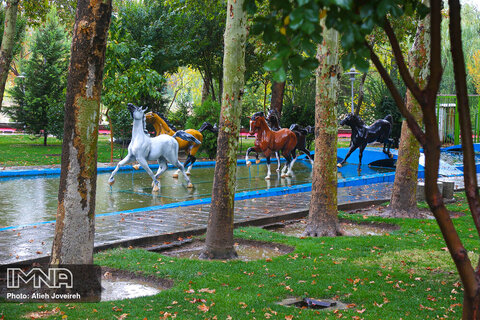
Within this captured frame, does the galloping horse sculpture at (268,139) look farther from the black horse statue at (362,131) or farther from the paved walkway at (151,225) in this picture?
the paved walkway at (151,225)

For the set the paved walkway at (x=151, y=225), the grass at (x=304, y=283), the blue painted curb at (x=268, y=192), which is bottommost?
the grass at (x=304, y=283)

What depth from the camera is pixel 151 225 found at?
9.38m

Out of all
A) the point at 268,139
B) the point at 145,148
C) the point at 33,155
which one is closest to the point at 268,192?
the point at 145,148

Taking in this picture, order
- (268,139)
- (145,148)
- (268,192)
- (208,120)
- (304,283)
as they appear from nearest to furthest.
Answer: (304,283) < (268,192) < (145,148) < (268,139) < (208,120)

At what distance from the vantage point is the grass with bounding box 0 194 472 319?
523 cm

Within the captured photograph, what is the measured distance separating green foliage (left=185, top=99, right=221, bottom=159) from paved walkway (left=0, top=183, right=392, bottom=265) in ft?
34.9

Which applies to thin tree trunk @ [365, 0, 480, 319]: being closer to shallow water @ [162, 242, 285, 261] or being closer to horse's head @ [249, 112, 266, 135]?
shallow water @ [162, 242, 285, 261]

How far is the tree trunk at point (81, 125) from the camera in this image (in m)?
5.18

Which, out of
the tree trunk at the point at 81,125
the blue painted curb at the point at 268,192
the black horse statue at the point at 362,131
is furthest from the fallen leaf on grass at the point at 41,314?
the black horse statue at the point at 362,131

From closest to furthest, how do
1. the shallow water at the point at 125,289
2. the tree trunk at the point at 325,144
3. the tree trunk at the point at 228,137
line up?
the shallow water at the point at 125,289
the tree trunk at the point at 228,137
the tree trunk at the point at 325,144

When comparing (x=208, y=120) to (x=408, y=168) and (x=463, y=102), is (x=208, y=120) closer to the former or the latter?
(x=408, y=168)

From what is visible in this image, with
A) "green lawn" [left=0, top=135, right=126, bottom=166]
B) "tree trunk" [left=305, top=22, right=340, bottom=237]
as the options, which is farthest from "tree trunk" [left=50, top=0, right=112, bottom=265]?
"green lawn" [left=0, top=135, right=126, bottom=166]

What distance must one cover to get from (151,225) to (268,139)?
8460 millimetres

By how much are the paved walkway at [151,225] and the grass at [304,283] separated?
0.78m
